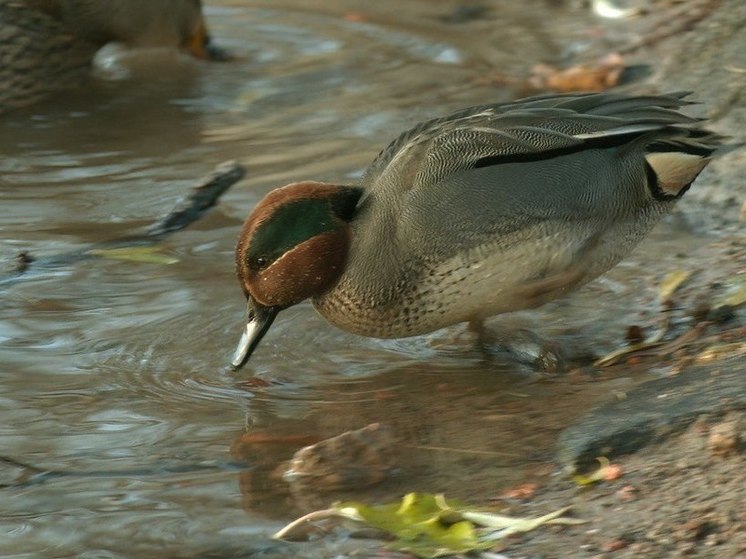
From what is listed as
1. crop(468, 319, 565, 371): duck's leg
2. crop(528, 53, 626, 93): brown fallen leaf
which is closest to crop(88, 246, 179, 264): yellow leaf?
crop(468, 319, 565, 371): duck's leg

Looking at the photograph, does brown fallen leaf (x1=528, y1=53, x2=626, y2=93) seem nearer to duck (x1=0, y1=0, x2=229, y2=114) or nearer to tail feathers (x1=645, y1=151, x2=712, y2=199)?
duck (x1=0, y1=0, x2=229, y2=114)

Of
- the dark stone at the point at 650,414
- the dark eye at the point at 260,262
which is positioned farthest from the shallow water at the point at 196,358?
the dark eye at the point at 260,262

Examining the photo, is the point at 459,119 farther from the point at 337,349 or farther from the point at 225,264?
the point at 225,264

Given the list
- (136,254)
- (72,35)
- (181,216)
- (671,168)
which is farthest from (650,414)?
(72,35)

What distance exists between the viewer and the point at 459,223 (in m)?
4.27

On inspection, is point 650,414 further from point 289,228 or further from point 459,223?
point 289,228

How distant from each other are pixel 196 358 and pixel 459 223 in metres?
0.95

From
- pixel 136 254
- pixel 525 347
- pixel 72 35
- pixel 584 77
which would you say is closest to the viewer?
pixel 525 347

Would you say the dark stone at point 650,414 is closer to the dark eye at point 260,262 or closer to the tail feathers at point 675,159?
the tail feathers at point 675,159

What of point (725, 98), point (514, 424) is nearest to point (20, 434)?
point (514, 424)

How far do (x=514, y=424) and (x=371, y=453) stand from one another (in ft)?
1.67

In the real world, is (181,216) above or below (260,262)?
below

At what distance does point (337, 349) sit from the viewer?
4.61m

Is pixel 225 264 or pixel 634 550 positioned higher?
pixel 634 550
